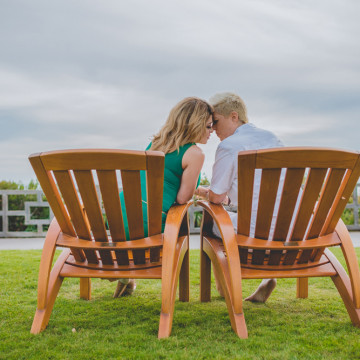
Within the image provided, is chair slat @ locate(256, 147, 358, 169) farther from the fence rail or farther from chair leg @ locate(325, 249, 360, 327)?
the fence rail

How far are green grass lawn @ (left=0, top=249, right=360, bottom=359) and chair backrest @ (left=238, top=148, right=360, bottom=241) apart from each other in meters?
0.62

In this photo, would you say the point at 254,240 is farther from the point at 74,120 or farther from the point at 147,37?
the point at 147,37

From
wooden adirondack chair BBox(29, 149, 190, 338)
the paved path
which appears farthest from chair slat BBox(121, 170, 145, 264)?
the paved path

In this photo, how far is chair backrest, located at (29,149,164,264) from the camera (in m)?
2.46

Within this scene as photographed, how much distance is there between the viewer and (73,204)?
267 centimetres

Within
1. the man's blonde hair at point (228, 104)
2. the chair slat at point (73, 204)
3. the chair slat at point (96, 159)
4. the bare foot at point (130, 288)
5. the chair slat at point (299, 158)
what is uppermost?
the man's blonde hair at point (228, 104)

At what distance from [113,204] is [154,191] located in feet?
0.86

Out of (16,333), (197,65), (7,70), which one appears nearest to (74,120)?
(197,65)

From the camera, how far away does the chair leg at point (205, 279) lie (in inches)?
141

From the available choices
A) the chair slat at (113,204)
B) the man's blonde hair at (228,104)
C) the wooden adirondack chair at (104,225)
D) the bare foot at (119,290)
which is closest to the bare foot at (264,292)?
the wooden adirondack chair at (104,225)

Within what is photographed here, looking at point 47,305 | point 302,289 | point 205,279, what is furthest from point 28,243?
point 302,289

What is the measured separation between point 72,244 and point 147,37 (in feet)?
19.7

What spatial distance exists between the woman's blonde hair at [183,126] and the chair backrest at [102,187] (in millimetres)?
669

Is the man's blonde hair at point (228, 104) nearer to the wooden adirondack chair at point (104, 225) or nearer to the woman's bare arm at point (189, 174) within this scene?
the woman's bare arm at point (189, 174)
